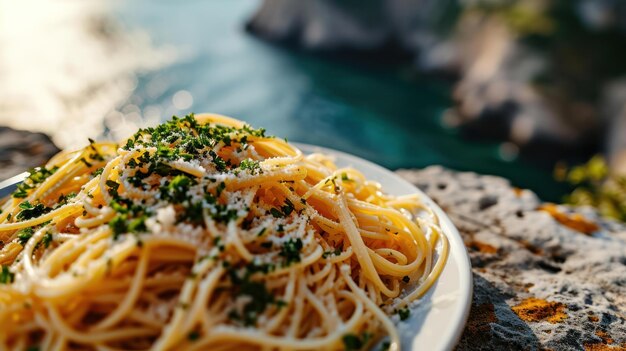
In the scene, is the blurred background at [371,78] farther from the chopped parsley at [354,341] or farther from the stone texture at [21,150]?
the chopped parsley at [354,341]

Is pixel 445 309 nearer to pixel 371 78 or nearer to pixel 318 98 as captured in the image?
pixel 318 98

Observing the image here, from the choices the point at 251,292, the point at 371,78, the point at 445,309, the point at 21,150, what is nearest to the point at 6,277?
the point at 251,292

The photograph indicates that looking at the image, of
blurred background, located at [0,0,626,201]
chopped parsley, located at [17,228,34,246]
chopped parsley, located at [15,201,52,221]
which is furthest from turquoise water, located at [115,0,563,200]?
chopped parsley, located at [17,228,34,246]

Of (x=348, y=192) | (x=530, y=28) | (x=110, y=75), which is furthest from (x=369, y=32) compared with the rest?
(x=348, y=192)

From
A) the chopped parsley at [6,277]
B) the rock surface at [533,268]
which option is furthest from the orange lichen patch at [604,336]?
the chopped parsley at [6,277]

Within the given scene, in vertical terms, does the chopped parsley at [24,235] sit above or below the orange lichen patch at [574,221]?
above
